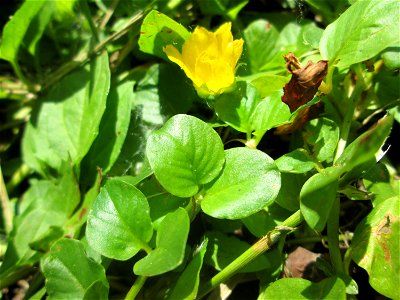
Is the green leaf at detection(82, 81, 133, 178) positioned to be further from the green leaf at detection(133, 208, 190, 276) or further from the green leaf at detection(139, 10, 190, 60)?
the green leaf at detection(133, 208, 190, 276)

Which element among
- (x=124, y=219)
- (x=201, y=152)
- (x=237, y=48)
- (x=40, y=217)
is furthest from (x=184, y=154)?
(x=40, y=217)

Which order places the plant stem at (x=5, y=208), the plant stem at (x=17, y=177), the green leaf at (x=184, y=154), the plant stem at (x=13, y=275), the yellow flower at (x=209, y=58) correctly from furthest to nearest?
the plant stem at (x=17, y=177) < the plant stem at (x=5, y=208) < the plant stem at (x=13, y=275) < the yellow flower at (x=209, y=58) < the green leaf at (x=184, y=154)

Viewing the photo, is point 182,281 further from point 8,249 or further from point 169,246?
point 8,249

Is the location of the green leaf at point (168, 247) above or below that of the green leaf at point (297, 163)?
above

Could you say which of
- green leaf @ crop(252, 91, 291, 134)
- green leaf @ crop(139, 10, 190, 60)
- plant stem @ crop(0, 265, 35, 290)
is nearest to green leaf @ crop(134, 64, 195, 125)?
green leaf @ crop(139, 10, 190, 60)

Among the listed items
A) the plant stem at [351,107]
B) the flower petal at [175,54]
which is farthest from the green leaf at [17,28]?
the plant stem at [351,107]

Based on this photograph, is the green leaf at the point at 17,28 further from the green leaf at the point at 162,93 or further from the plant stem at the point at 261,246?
the plant stem at the point at 261,246

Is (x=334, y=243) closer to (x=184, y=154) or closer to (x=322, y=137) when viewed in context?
(x=322, y=137)
